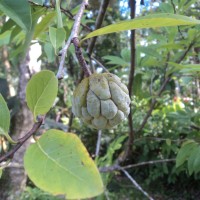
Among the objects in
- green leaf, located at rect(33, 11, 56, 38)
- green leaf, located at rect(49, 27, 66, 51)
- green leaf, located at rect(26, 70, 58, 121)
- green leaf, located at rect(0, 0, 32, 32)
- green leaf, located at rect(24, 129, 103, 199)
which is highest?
green leaf, located at rect(33, 11, 56, 38)

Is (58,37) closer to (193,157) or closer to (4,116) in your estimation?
(4,116)

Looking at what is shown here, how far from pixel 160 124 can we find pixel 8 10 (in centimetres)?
528

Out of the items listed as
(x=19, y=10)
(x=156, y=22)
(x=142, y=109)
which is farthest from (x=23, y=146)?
(x=156, y=22)

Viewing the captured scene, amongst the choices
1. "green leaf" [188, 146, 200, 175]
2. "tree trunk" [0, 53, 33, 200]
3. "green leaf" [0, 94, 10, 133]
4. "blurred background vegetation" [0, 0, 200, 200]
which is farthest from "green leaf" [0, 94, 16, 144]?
"tree trunk" [0, 53, 33, 200]

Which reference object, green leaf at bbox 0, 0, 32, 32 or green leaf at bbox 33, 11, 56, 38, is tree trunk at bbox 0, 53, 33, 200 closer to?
green leaf at bbox 33, 11, 56, 38

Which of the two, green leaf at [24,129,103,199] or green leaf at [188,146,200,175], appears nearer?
green leaf at [24,129,103,199]

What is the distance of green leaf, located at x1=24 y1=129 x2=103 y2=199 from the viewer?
415 millimetres

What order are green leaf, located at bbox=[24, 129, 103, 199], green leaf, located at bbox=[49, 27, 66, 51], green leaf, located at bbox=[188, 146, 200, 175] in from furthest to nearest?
green leaf, located at bbox=[188, 146, 200, 175] < green leaf, located at bbox=[49, 27, 66, 51] < green leaf, located at bbox=[24, 129, 103, 199]

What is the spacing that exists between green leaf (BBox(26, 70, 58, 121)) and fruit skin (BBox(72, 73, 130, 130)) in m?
0.16

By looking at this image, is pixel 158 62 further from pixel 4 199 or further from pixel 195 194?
pixel 195 194

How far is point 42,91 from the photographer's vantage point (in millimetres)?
571

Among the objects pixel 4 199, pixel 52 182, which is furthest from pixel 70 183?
pixel 4 199

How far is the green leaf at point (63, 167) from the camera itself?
1.36 ft

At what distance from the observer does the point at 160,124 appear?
5742mm
